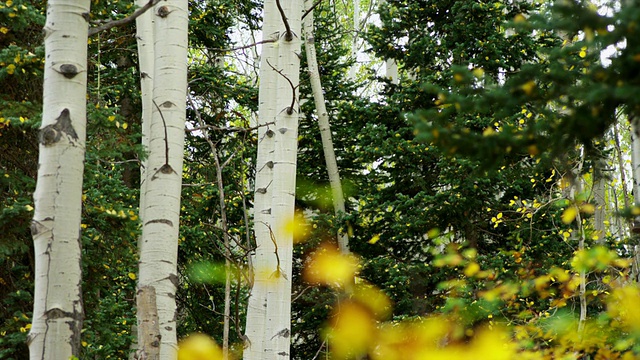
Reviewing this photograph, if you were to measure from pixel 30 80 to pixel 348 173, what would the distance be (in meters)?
5.52

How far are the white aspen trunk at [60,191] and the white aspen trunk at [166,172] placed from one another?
2.52 ft

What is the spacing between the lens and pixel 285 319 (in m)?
4.25

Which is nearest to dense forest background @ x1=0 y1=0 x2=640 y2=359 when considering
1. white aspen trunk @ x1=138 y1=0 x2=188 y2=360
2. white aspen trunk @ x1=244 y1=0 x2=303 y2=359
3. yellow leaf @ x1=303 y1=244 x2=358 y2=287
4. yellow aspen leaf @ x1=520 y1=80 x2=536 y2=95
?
yellow leaf @ x1=303 y1=244 x2=358 y2=287

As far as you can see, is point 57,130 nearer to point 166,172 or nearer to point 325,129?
point 166,172

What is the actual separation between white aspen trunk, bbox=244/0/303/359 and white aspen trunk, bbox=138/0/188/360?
59 cm

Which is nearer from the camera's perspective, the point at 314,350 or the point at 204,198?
the point at 204,198

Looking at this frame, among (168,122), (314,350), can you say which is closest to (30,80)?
(168,122)

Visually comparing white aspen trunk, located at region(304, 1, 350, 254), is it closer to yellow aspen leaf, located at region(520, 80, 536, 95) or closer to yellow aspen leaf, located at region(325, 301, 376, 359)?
yellow aspen leaf, located at region(325, 301, 376, 359)

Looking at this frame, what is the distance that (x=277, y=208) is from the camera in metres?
4.42

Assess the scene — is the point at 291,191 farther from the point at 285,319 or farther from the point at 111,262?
the point at 111,262

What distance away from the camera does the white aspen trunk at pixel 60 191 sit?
8.60 feet

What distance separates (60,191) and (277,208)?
1.90 metres

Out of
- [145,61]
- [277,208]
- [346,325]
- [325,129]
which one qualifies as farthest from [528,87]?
[325,129]

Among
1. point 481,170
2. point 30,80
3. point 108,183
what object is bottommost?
point 481,170
